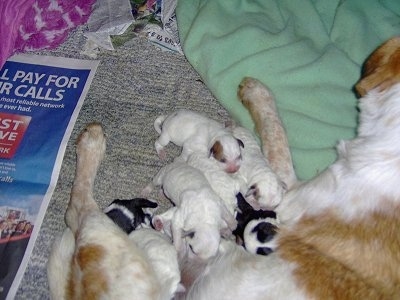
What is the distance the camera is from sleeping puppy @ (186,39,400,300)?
5.65 feet

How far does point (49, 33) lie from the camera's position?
3.01 metres

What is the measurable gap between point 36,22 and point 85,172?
970mm

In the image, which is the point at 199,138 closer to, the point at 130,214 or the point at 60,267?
the point at 130,214

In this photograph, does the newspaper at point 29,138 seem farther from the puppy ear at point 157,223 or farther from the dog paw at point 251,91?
the dog paw at point 251,91

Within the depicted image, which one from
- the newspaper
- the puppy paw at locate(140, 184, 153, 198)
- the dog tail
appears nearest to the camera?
the newspaper

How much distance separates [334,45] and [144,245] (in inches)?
56.3

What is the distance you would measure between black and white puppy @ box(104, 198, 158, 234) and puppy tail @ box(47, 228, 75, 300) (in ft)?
0.61

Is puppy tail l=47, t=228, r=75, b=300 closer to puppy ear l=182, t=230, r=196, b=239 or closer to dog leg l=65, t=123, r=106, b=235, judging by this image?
dog leg l=65, t=123, r=106, b=235

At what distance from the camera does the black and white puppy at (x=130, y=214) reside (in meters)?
2.23

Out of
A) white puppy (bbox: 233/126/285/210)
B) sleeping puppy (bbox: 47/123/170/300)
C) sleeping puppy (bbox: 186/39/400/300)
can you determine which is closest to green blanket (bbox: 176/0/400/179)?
white puppy (bbox: 233/126/285/210)

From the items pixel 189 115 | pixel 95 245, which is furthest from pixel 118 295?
pixel 189 115

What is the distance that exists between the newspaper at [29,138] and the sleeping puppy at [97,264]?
0.29 meters

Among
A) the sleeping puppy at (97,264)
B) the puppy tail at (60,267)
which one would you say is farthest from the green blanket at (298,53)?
the puppy tail at (60,267)

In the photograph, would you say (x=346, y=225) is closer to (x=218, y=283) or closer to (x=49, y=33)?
(x=218, y=283)
